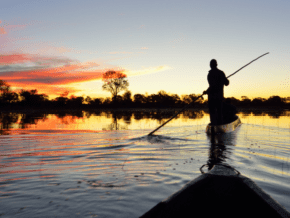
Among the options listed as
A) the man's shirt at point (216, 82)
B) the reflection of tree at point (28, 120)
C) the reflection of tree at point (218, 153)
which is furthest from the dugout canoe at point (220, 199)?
the reflection of tree at point (28, 120)

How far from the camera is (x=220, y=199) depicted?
8.35 feet

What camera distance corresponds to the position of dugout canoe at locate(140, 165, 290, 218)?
7.27 ft

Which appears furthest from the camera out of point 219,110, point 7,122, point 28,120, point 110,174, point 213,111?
point 28,120

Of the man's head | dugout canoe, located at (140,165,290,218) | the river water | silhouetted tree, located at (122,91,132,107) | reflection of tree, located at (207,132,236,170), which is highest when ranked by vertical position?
silhouetted tree, located at (122,91,132,107)

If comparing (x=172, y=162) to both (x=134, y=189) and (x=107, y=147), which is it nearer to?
(x=134, y=189)

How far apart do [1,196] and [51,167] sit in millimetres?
1704

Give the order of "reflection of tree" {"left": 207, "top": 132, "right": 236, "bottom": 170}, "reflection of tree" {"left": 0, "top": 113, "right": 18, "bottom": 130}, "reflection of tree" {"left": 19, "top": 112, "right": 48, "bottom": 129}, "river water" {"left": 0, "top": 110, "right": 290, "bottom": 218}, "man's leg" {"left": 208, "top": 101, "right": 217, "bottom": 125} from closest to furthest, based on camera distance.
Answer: "river water" {"left": 0, "top": 110, "right": 290, "bottom": 218} < "reflection of tree" {"left": 207, "top": 132, "right": 236, "bottom": 170} < "man's leg" {"left": 208, "top": 101, "right": 217, "bottom": 125} < "reflection of tree" {"left": 0, "top": 113, "right": 18, "bottom": 130} < "reflection of tree" {"left": 19, "top": 112, "right": 48, "bottom": 129}

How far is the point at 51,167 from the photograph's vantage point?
17.1 feet

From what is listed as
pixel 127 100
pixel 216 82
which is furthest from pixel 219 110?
pixel 127 100

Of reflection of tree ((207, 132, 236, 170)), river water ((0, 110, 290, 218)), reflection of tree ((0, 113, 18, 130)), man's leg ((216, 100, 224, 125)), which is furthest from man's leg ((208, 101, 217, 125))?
reflection of tree ((0, 113, 18, 130))

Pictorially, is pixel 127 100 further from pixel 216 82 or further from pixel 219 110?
pixel 216 82

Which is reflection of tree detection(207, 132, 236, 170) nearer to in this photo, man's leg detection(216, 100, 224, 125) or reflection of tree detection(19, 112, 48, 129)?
man's leg detection(216, 100, 224, 125)

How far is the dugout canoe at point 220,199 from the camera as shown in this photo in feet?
7.27

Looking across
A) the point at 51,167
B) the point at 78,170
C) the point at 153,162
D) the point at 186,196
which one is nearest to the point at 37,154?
the point at 51,167
